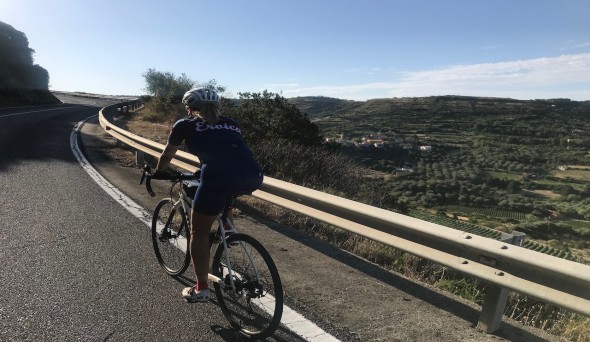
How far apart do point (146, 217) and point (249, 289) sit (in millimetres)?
3397

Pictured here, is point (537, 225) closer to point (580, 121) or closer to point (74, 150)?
point (74, 150)

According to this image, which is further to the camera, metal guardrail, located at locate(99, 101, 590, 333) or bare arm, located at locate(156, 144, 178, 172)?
bare arm, located at locate(156, 144, 178, 172)

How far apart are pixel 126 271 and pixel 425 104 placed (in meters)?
81.8

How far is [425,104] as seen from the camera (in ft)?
266

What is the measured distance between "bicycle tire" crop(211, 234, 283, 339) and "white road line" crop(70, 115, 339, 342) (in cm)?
17

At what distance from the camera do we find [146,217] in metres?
6.36

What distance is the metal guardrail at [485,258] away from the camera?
2723 mm

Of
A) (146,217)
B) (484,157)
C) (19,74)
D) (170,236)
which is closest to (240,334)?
(170,236)

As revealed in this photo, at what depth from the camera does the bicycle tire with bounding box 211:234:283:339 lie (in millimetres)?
3241

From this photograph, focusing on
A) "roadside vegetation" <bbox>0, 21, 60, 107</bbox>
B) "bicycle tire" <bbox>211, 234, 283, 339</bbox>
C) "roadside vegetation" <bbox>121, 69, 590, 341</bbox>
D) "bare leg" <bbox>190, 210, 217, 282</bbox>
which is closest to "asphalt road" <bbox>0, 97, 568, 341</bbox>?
"bicycle tire" <bbox>211, 234, 283, 339</bbox>

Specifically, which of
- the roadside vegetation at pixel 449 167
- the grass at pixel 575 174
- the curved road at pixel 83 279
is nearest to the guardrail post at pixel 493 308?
the roadside vegetation at pixel 449 167

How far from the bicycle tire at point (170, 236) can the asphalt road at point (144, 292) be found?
14 centimetres

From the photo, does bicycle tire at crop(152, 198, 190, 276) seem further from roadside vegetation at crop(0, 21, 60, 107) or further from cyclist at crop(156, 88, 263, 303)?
roadside vegetation at crop(0, 21, 60, 107)

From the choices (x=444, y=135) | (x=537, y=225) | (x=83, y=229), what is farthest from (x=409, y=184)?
(x=444, y=135)
